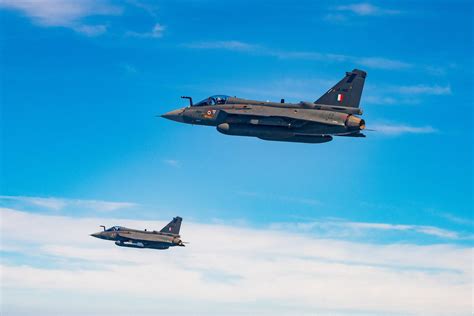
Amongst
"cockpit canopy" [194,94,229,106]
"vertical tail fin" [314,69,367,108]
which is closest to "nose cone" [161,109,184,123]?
"cockpit canopy" [194,94,229,106]

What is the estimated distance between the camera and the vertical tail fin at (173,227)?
13750 cm

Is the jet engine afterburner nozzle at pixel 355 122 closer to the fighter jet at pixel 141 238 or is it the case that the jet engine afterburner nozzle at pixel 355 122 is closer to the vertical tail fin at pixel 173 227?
the fighter jet at pixel 141 238

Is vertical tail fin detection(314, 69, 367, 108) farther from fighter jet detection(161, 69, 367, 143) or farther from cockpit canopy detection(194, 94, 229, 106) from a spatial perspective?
cockpit canopy detection(194, 94, 229, 106)

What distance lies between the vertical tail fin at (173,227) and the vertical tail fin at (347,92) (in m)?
71.5

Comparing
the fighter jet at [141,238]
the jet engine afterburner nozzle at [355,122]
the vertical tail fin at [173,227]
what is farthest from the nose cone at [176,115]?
the vertical tail fin at [173,227]

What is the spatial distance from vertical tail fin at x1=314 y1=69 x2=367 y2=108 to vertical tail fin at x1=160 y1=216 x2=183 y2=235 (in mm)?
71494

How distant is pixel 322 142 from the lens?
71750 mm

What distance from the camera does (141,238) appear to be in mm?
129500

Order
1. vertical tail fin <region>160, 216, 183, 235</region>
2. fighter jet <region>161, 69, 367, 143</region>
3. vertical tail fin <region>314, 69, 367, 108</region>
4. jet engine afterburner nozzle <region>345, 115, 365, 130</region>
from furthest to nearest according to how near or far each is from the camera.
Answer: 1. vertical tail fin <region>160, 216, 183, 235</region>
2. vertical tail fin <region>314, 69, 367, 108</region>
3. fighter jet <region>161, 69, 367, 143</region>
4. jet engine afterburner nozzle <region>345, 115, 365, 130</region>

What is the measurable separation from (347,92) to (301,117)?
24.2 ft

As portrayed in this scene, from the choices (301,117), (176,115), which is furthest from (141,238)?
(301,117)

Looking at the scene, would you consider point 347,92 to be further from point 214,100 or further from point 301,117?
point 214,100

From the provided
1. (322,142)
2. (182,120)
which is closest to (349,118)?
(322,142)

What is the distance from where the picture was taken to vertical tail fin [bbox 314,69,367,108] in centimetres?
7312
